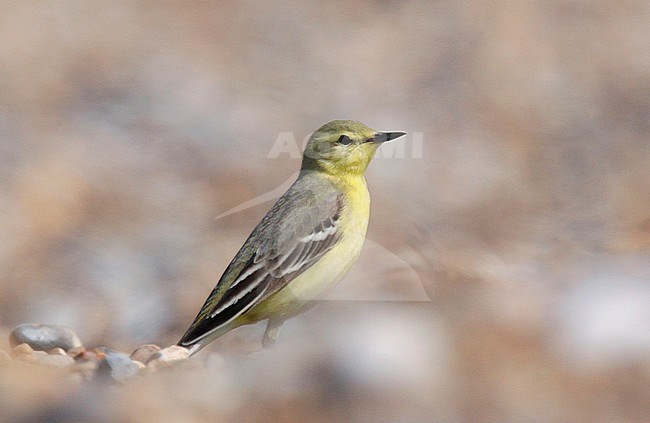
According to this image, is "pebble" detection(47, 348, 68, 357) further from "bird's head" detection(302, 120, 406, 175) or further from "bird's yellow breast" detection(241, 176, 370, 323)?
"bird's head" detection(302, 120, 406, 175)

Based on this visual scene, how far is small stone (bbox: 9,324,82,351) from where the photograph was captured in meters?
4.43

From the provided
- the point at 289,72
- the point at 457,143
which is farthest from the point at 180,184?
the point at 457,143

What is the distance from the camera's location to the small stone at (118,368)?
3.64m

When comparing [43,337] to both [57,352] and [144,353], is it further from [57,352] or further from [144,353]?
[144,353]

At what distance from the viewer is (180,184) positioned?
621 centimetres

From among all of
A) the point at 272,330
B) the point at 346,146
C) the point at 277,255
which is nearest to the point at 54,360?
the point at 272,330

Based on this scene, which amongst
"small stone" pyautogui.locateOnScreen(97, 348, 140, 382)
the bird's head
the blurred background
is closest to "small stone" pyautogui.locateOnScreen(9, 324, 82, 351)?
the blurred background

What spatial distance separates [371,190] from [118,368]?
2440 millimetres

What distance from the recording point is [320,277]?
3869mm

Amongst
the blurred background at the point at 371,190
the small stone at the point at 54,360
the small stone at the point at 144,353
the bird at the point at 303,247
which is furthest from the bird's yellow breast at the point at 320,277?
the small stone at the point at 54,360

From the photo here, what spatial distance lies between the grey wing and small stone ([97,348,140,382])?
0.23 m

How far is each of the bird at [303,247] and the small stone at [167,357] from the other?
0.05 metres

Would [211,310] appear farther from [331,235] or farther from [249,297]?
[331,235]

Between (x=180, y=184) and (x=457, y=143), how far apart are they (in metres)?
1.79
